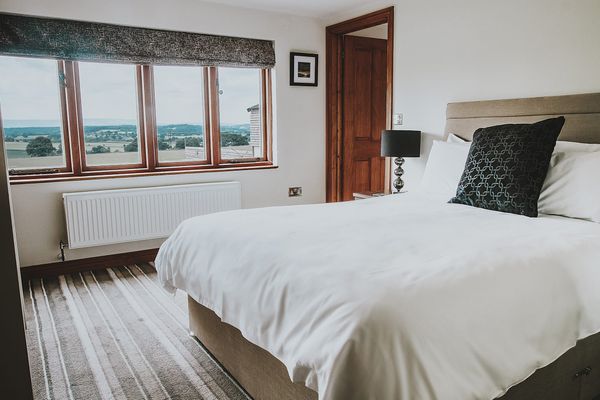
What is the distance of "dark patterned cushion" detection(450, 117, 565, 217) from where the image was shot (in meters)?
2.42

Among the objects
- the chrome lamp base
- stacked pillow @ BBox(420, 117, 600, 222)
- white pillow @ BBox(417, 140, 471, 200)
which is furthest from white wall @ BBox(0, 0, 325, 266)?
stacked pillow @ BBox(420, 117, 600, 222)

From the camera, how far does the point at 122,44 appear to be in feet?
12.6

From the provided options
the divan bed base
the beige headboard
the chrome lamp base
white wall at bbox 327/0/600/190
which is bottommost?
the divan bed base

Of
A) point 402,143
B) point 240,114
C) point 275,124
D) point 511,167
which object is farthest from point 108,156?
point 511,167

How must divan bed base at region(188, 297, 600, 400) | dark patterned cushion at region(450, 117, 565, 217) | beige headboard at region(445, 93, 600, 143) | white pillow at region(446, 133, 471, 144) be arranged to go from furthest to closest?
1. white pillow at region(446, 133, 471, 144)
2. beige headboard at region(445, 93, 600, 143)
3. dark patterned cushion at region(450, 117, 565, 217)
4. divan bed base at region(188, 297, 600, 400)

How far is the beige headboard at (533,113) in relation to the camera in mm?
2688

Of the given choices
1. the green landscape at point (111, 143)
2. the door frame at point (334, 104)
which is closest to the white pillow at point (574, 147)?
the door frame at point (334, 104)

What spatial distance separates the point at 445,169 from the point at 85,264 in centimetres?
306

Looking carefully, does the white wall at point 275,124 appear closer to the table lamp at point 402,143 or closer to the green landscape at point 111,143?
the green landscape at point 111,143

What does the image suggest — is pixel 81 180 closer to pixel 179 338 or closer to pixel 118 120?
pixel 118 120

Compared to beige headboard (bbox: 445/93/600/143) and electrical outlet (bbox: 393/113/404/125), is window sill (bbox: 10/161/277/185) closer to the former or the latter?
electrical outlet (bbox: 393/113/404/125)

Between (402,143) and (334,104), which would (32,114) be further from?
(402,143)

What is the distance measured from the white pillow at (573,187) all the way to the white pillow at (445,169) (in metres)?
0.56

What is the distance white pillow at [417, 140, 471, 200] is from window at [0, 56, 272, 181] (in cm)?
206
